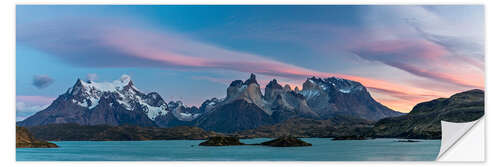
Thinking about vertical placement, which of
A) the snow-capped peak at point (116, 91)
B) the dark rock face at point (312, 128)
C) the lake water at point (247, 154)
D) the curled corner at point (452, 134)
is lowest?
the dark rock face at point (312, 128)

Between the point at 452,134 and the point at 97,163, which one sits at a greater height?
the point at 452,134

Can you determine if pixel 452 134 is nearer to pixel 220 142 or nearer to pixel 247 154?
pixel 247 154

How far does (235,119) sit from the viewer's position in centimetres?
17525

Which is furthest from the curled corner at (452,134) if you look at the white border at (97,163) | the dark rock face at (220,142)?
the dark rock face at (220,142)

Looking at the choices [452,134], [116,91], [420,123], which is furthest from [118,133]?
[452,134]

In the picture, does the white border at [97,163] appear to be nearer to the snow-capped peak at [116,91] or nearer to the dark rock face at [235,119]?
the snow-capped peak at [116,91]

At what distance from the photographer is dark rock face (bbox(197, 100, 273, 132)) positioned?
163 metres

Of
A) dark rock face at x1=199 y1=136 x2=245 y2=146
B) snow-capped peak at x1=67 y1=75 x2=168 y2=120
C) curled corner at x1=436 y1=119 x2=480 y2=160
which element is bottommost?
dark rock face at x1=199 y1=136 x2=245 y2=146

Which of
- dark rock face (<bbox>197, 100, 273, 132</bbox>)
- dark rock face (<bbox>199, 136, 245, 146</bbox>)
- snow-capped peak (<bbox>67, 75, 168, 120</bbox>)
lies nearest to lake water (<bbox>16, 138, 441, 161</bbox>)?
snow-capped peak (<bbox>67, 75, 168, 120</bbox>)

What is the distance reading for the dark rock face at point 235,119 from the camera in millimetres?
163375

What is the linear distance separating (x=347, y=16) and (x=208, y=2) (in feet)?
35.3

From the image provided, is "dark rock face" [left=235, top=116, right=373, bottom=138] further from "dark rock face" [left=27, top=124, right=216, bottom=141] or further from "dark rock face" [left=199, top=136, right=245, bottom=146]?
"dark rock face" [left=199, top=136, right=245, bottom=146]

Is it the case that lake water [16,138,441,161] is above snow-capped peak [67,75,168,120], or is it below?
below
